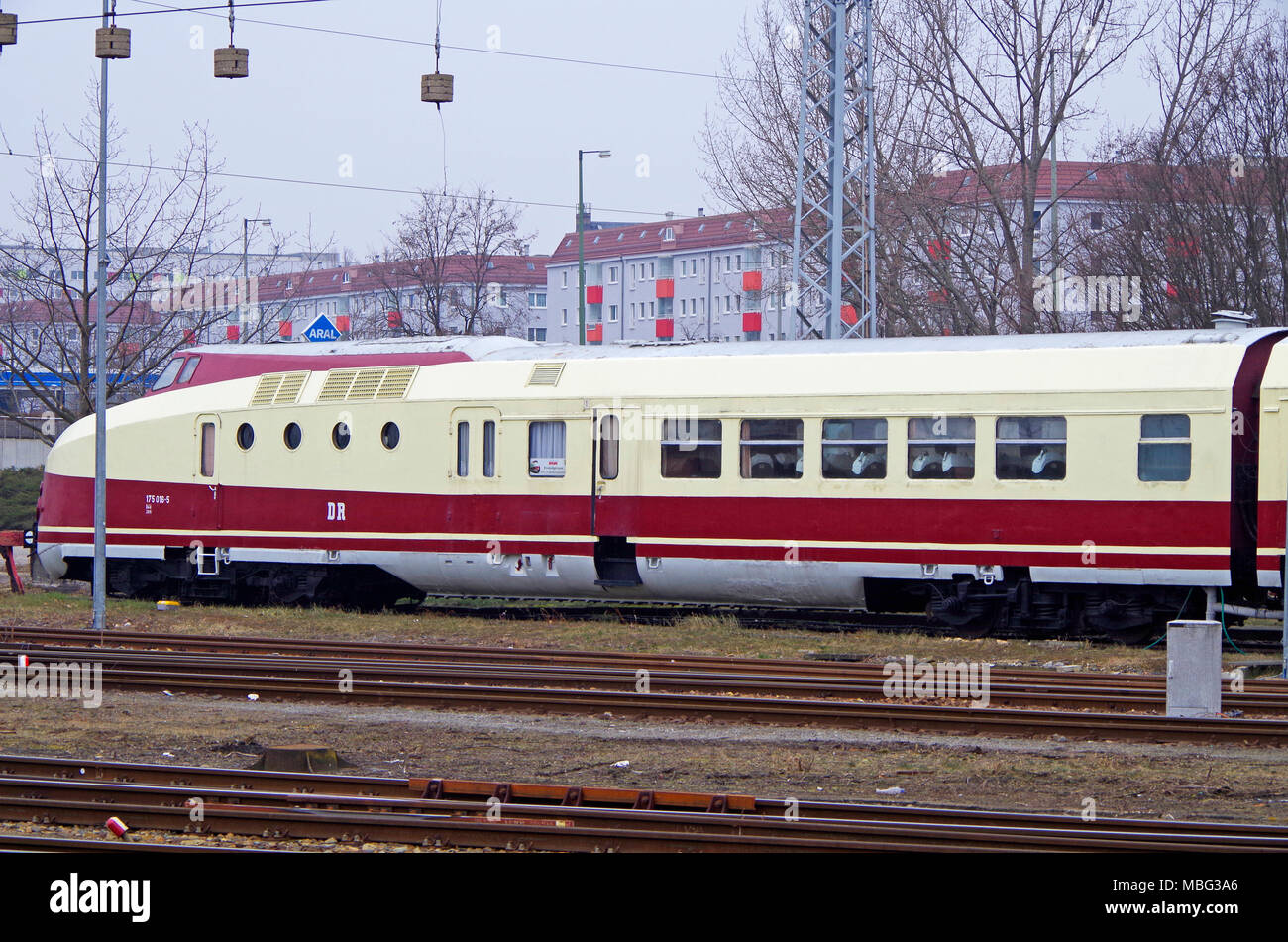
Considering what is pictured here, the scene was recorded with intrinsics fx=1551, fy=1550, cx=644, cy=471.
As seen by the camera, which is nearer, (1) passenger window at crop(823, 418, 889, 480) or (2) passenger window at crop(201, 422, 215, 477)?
(1) passenger window at crop(823, 418, 889, 480)

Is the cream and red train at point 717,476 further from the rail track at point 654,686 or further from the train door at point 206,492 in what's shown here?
the rail track at point 654,686

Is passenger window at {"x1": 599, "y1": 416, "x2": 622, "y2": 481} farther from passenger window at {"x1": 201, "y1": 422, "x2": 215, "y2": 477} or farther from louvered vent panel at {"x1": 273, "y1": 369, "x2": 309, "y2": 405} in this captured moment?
passenger window at {"x1": 201, "y1": 422, "x2": 215, "y2": 477}

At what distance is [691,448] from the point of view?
62.2 ft

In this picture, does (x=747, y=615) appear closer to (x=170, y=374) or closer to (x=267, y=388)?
(x=267, y=388)

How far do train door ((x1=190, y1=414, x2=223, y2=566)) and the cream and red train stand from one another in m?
0.04

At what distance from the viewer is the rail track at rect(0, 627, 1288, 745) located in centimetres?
1259

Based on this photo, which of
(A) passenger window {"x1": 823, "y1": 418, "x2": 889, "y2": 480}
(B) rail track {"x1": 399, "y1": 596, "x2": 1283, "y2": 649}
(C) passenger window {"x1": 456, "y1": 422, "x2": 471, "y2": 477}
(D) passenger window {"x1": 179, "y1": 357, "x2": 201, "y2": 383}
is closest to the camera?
(A) passenger window {"x1": 823, "y1": 418, "x2": 889, "y2": 480}

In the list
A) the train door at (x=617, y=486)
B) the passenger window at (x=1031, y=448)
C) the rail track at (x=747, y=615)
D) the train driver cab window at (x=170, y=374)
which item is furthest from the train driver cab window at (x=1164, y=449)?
the train driver cab window at (x=170, y=374)

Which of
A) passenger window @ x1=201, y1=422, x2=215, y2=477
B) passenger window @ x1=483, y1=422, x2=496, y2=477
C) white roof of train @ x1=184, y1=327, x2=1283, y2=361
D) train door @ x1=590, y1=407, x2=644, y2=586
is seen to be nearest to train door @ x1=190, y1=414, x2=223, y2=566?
passenger window @ x1=201, y1=422, x2=215, y2=477

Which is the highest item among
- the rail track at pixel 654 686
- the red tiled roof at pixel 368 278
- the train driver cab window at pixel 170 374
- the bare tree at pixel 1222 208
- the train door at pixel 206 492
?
the red tiled roof at pixel 368 278

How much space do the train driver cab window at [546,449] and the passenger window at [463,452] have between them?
2.93ft

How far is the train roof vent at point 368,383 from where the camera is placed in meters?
20.6

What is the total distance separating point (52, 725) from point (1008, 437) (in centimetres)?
1038
